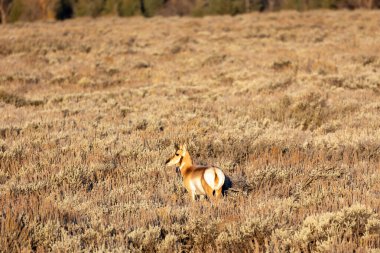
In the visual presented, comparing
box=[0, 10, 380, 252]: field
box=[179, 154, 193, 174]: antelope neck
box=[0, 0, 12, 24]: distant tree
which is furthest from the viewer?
box=[0, 0, 12, 24]: distant tree

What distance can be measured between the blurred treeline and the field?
32.6m

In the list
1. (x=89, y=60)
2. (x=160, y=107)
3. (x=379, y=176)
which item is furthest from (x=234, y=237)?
(x=89, y=60)

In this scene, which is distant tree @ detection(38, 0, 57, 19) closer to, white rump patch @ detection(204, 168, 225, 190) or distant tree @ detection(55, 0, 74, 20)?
distant tree @ detection(55, 0, 74, 20)

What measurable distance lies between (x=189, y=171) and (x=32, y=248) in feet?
6.28

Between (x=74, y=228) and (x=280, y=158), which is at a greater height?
(x=74, y=228)

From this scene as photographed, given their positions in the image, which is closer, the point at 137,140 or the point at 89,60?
the point at 137,140

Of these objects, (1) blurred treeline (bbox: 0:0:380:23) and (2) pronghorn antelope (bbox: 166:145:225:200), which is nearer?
(2) pronghorn antelope (bbox: 166:145:225:200)

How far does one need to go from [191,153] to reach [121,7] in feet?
162

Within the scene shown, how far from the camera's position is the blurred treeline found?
50.2 m

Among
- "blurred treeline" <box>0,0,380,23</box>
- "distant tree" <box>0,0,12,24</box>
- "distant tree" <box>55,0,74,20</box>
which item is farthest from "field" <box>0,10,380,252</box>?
"distant tree" <box>55,0,74,20</box>

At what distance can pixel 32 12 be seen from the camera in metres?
52.3

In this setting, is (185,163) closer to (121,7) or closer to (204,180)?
(204,180)

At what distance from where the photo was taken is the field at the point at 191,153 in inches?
165

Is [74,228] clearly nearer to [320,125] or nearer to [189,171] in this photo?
[189,171]
